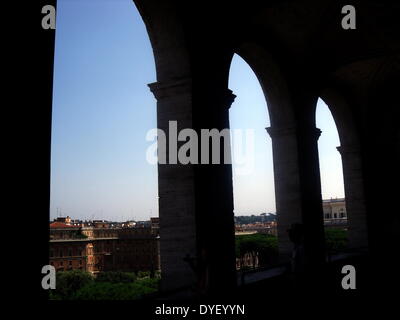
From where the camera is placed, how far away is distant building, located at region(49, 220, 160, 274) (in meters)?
115

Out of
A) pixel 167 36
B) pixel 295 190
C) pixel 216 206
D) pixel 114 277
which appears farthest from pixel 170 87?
pixel 114 277

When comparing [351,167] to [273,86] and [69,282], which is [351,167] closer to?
[273,86]

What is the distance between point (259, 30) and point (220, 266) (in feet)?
25.5

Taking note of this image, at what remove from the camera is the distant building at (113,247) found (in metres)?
115

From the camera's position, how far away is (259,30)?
13.9 metres

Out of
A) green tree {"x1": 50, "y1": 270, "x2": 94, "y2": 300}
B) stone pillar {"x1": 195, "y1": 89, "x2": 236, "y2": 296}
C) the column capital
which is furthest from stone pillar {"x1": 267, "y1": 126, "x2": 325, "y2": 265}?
green tree {"x1": 50, "y1": 270, "x2": 94, "y2": 300}

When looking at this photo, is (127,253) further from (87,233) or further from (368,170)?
(368,170)

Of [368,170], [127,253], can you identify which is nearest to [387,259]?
[368,170]

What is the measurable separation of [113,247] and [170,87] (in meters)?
117

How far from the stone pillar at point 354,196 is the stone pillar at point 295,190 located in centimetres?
473

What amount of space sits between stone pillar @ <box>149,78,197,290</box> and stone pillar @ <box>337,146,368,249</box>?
12.4 m

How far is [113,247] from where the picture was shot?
400ft

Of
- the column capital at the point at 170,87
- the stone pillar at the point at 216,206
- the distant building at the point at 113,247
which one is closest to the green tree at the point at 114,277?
the distant building at the point at 113,247

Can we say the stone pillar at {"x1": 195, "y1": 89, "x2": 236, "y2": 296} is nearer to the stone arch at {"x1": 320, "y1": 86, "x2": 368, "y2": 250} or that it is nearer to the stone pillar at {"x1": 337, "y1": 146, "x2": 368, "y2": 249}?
the stone arch at {"x1": 320, "y1": 86, "x2": 368, "y2": 250}
